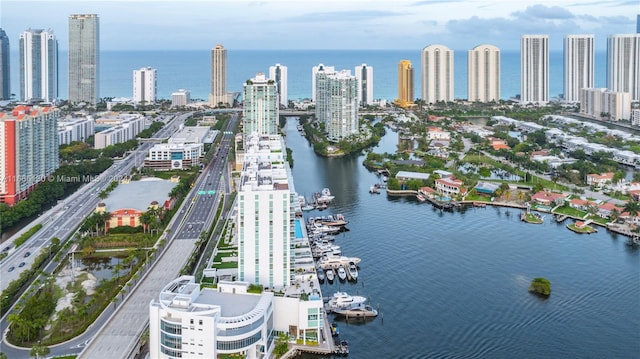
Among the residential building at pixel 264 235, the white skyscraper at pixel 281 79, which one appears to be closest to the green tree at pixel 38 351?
the residential building at pixel 264 235

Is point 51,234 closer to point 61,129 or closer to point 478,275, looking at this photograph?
point 478,275

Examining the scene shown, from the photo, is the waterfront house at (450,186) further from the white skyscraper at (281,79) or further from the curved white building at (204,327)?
the white skyscraper at (281,79)

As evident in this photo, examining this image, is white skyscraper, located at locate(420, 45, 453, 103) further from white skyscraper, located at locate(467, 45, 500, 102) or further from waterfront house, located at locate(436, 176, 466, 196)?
waterfront house, located at locate(436, 176, 466, 196)

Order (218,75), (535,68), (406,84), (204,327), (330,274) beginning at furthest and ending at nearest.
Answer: (406,84), (535,68), (218,75), (330,274), (204,327)

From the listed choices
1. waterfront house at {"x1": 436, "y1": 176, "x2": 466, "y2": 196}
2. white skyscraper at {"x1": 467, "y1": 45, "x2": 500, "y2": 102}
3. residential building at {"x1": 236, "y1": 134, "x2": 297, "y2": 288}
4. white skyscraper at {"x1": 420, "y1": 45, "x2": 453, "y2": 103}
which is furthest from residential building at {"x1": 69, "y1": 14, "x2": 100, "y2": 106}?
residential building at {"x1": 236, "y1": 134, "x2": 297, "y2": 288}

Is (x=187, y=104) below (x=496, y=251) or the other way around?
the other way around

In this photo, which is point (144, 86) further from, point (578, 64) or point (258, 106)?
point (578, 64)

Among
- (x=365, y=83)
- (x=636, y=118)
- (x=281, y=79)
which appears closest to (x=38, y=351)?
(x=636, y=118)

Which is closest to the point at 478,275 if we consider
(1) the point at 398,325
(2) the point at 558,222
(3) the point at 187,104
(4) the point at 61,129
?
(1) the point at 398,325

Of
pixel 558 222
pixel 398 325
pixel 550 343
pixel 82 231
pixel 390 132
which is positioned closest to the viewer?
pixel 550 343
